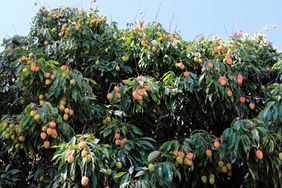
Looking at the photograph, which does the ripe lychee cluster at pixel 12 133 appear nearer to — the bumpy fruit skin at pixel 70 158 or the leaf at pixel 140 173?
the bumpy fruit skin at pixel 70 158

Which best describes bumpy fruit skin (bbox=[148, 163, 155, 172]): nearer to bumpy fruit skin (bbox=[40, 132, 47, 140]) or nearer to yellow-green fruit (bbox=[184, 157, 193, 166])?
yellow-green fruit (bbox=[184, 157, 193, 166])

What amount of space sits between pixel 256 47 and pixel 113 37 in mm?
1242

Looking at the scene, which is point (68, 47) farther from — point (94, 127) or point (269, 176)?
point (269, 176)

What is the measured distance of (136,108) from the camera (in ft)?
→ 8.57

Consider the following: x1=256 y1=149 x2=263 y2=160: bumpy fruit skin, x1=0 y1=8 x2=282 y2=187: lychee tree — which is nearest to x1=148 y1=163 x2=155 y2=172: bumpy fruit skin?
x1=0 y1=8 x2=282 y2=187: lychee tree

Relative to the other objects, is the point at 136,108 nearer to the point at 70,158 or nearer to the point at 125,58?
the point at 125,58

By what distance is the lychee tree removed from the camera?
7.17 feet

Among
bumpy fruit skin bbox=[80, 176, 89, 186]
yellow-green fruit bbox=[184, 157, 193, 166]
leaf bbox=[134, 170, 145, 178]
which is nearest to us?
bumpy fruit skin bbox=[80, 176, 89, 186]

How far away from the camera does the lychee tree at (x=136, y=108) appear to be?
2.19 meters

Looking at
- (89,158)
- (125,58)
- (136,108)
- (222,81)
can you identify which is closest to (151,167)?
(89,158)

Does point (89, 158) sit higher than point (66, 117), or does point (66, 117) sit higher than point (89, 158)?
point (66, 117)

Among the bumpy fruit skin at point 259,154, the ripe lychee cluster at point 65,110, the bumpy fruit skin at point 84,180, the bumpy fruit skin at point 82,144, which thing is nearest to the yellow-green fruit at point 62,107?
A: the ripe lychee cluster at point 65,110

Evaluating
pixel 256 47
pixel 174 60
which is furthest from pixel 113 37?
pixel 256 47

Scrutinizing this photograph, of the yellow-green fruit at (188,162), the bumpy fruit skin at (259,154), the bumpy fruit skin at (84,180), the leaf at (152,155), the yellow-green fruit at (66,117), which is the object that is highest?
the yellow-green fruit at (66,117)
